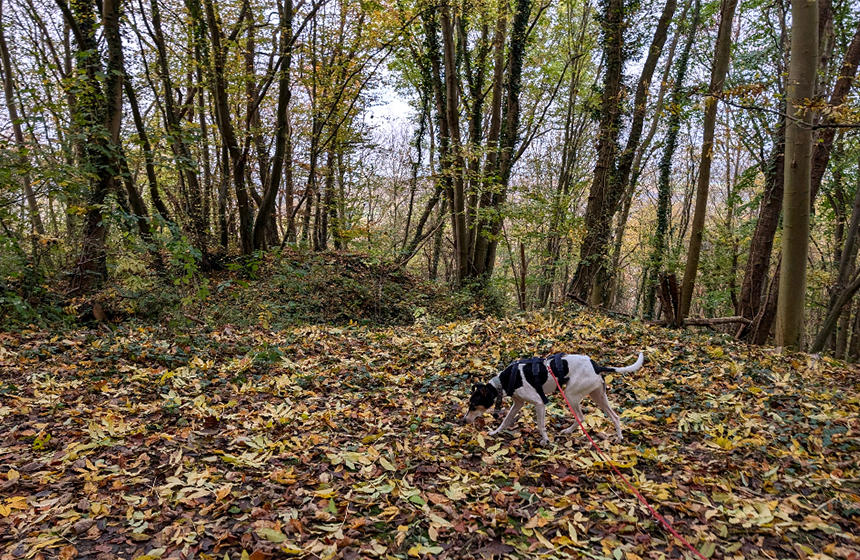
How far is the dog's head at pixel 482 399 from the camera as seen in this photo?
4.22m

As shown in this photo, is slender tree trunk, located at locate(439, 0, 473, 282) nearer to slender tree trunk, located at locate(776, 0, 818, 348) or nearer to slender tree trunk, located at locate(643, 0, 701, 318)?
slender tree trunk, located at locate(776, 0, 818, 348)

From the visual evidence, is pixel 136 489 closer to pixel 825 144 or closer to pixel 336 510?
pixel 336 510

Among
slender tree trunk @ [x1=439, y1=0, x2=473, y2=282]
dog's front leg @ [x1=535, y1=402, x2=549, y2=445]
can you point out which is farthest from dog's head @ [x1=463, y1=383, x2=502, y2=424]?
slender tree trunk @ [x1=439, y1=0, x2=473, y2=282]

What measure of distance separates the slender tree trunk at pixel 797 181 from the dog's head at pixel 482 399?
5.29 metres

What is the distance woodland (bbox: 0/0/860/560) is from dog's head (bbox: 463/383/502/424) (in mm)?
292

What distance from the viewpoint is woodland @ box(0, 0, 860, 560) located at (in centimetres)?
302

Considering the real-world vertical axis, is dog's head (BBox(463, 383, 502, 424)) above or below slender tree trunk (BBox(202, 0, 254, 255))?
below

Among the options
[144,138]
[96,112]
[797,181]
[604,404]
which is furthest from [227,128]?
[797,181]

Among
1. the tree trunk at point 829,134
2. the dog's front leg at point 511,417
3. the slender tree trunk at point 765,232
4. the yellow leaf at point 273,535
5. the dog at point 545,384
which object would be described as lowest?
the yellow leaf at point 273,535

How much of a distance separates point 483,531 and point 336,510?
3.37 feet

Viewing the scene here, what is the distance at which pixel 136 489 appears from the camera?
10.7 ft

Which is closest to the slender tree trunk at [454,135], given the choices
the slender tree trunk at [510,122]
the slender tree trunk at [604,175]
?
the slender tree trunk at [510,122]

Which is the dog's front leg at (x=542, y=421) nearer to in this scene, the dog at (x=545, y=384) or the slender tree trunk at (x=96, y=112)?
the dog at (x=545, y=384)

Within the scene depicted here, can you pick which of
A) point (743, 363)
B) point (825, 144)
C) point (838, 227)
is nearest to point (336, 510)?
point (743, 363)
